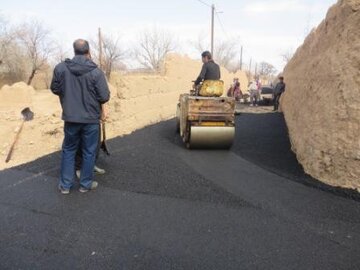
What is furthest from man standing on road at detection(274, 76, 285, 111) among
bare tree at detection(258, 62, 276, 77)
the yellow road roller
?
bare tree at detection(258, 62, 276, 77)

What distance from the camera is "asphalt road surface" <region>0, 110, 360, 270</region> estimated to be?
12.0 ft

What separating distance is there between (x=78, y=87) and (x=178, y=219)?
2.10 meters

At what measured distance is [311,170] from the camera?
6559 mm

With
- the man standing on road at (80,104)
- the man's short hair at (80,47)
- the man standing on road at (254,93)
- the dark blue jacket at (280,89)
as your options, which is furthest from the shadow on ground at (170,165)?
the man standing on road at (254,93)

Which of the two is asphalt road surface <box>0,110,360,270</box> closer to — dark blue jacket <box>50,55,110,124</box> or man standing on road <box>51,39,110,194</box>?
man standing on road <box>51,39,110,194</box>

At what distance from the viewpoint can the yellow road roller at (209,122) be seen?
8.65 m

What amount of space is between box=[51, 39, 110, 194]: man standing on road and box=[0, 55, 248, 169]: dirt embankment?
13.1 ft

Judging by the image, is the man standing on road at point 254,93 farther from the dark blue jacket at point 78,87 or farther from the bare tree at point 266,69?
the bare tree at point 266,69

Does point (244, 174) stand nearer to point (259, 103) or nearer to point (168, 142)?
point (168, 142)

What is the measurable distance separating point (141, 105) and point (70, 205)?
759 centimetres

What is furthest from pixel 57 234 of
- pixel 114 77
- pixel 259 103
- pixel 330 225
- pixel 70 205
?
pixel 259 103

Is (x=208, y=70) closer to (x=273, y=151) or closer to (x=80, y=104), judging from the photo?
(x=273, y=151)

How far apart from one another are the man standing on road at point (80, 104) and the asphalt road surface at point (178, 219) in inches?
15.0

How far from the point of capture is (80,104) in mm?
5195
